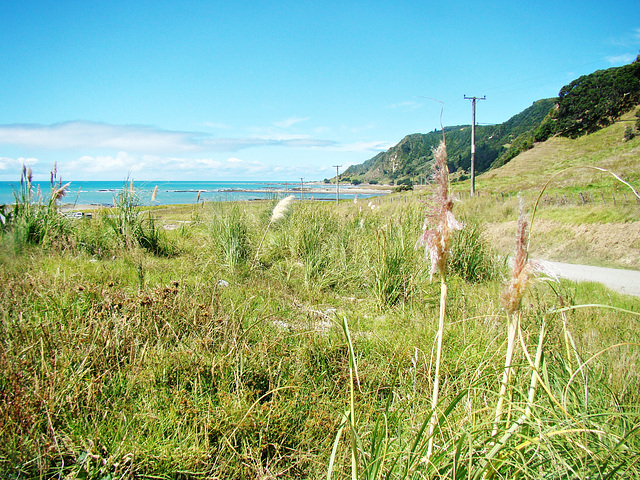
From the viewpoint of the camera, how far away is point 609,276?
750cm

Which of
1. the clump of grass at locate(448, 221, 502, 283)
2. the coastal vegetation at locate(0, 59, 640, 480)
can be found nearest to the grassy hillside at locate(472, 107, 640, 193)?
the clump of grass at locate(448, 221, 502, 283)

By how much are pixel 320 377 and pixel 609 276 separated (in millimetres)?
7473

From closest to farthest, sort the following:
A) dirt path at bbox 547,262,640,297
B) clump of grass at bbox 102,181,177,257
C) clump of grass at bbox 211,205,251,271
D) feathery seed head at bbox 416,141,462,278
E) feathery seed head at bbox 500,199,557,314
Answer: feathery seed head at bbox 500,199,557,314, feathery seed head at bbox 416,141,462,278, dirt path at bbox 547,262,640,297, clump of grass at bbox 211,205,251,271, clump of grass at bbox 102,181,177,257

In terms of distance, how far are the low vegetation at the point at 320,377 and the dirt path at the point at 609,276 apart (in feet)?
3.57

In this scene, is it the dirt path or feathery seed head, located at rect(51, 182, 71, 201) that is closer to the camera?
the dirt path

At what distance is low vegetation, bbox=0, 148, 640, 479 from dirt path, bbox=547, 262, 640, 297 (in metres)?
1.09

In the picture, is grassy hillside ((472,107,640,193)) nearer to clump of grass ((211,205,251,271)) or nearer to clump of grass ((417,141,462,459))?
clump of grass ((211,205,251,271))

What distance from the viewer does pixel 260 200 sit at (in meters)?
12.5

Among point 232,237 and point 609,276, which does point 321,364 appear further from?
point 609,276

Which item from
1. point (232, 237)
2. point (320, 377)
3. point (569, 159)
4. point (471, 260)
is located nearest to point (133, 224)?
point (232, 237)

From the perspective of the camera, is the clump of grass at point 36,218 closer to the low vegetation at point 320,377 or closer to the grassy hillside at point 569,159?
the low vegetation at point 320,377

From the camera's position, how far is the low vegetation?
1.34 meters

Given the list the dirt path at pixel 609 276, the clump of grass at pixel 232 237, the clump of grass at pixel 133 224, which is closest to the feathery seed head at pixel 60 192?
the clump of grass at pixel 133 224

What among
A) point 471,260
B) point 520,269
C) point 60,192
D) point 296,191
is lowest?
point 471,260
